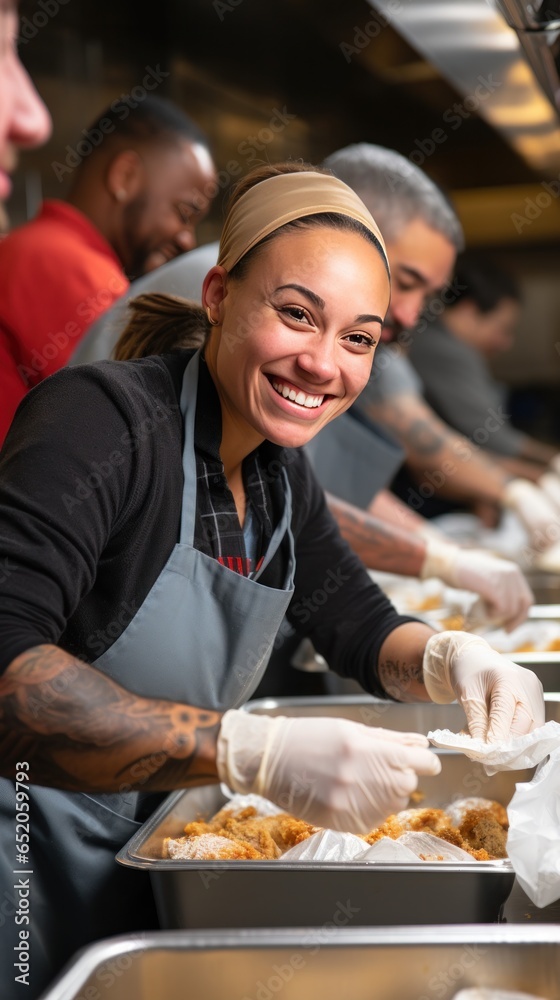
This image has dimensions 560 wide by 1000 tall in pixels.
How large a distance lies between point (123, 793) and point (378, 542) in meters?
1.03

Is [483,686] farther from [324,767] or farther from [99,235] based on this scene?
[99,235]

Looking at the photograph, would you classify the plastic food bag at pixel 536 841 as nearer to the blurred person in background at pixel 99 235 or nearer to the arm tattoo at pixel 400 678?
the arm tattoo at pixel 400 678

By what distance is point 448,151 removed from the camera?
5738 mm

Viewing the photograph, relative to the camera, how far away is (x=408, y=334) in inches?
126

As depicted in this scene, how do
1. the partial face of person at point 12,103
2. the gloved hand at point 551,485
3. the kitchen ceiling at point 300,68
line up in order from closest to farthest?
the partial face of person at point 12,103 < the kitchen ceiling at point 300,68 < the gloved hand at point 551,485

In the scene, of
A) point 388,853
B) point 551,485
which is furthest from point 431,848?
point 551,485

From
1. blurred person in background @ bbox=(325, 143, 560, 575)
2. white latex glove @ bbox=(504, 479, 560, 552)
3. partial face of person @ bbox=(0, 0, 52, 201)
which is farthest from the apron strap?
white latex glove @ bbox=(504, 479, 560, 552)

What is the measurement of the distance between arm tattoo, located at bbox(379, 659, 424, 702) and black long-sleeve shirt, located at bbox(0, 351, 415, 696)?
0.75 feet

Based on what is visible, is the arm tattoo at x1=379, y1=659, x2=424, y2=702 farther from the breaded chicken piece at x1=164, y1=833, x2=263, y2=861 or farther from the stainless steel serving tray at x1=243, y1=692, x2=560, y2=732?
the breaded chicken piece at x1=164, y1=833, x2=263, y2=861

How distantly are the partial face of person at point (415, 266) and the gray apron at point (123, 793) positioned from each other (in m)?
0.96

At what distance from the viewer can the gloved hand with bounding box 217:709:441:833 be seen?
907mm

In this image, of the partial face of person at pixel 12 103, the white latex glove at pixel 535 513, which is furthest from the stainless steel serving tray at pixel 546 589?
the partial face of person at pixel 12 103

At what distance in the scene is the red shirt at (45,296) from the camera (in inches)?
72.6

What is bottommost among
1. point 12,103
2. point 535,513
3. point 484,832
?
point 535,513
